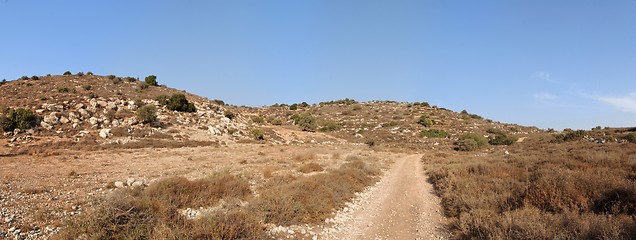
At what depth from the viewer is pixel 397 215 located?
9.96 m

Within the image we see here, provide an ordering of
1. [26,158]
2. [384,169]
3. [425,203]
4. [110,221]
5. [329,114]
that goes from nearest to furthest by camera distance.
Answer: [110,221], [425,203], [26,158], [384,169], [329,114]

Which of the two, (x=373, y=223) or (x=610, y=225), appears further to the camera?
(x=373, y=223)

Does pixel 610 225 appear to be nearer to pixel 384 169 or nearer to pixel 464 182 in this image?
pixel 464 182

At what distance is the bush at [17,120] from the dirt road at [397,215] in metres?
28.3

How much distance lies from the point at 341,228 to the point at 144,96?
42.0 m

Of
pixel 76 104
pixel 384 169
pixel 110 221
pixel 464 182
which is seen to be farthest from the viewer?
pixel 76 104

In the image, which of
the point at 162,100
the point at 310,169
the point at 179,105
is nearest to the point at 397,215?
the point at 310,169

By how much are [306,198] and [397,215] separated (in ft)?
9.50

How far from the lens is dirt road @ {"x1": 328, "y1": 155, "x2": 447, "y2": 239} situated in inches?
329

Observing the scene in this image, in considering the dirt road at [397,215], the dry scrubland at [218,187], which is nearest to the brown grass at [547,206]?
the dry scrubland at [218,187]

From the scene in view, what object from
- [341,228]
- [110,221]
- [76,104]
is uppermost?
[76,104]

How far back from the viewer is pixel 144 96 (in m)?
42.8

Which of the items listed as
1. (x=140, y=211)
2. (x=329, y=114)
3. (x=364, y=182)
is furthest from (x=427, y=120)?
(x=140, y=211)

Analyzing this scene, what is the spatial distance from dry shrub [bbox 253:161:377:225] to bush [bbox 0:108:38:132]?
24.4 m
